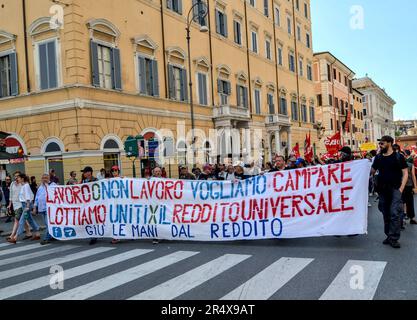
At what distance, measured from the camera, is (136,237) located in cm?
905

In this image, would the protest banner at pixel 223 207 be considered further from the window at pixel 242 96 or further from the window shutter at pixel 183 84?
the window at pixel 242 96

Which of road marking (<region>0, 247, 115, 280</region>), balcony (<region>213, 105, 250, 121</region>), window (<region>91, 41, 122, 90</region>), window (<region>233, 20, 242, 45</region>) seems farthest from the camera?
window (<region>233, 20, 242, 45</region>)

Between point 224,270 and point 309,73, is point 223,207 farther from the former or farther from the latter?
point 309,73

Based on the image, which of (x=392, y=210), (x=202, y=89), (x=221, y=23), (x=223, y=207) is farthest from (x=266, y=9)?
(x=392, y=210)

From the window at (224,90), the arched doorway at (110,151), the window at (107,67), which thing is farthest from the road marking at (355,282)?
the window at (224,90)

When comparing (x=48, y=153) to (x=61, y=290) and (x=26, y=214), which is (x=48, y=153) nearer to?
(x=26, y=214)

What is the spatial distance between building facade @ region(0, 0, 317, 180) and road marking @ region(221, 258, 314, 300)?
9761 millimetres

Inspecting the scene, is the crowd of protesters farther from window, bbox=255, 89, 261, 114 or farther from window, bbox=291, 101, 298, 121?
window, bbox=291, 101, 298, 121

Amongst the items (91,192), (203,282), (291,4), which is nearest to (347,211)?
(203,282)

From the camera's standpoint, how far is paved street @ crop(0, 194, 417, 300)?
516 cm

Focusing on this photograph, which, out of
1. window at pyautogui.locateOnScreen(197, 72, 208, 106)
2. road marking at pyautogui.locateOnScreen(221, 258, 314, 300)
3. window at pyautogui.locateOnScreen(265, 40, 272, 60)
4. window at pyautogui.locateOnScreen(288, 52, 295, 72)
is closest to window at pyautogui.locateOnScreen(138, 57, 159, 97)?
window at pyautogui.locateOnScreen(197, 72, 208, 106)

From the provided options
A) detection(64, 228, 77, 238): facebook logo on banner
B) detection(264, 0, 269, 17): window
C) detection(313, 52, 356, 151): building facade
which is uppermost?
detection(264, 0, 269, 17): window
